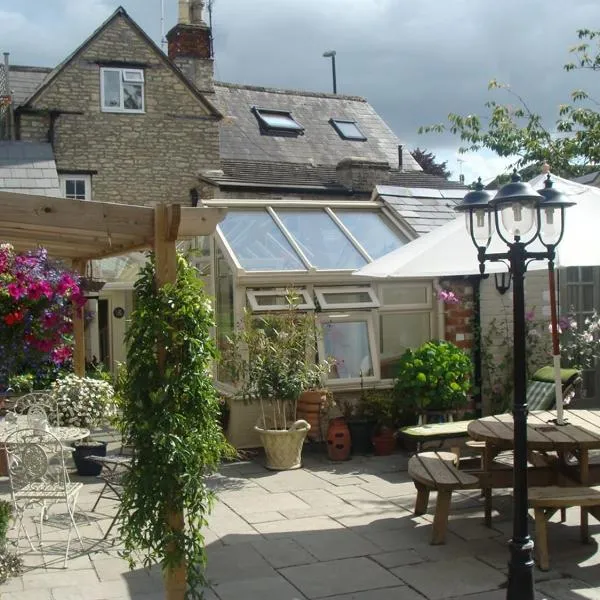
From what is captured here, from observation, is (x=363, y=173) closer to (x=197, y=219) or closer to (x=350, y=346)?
(x=350, y=346)

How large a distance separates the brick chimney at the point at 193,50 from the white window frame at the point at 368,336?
11.0m

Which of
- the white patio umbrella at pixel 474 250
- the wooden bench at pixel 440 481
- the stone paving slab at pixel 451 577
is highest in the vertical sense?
the white patio umbrella at pixel 474 250

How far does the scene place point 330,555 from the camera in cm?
549

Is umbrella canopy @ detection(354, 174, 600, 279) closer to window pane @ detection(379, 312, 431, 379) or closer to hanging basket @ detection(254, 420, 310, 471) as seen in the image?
hanging basket @ detection(254, 420, 310, 471)

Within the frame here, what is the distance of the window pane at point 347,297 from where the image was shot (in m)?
9.37

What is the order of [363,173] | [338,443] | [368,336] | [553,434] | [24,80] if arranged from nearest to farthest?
[553,434], [338,443], [368,336], [363,173], [24,80]

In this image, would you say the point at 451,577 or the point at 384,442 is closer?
the point at 451,577

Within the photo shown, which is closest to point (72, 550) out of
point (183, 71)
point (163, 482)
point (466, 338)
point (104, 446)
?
point (163, 482)

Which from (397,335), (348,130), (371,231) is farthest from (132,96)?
(397,335)

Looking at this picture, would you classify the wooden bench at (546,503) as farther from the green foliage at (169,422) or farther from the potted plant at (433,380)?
the potted plant at (433,380)

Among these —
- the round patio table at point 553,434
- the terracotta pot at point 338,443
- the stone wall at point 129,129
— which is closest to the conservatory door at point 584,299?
the terracotta pot at point 338,443

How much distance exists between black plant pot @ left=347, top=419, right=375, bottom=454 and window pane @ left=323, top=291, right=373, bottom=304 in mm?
1429

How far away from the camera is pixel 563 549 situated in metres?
5.54

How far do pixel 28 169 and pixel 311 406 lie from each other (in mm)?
8302
